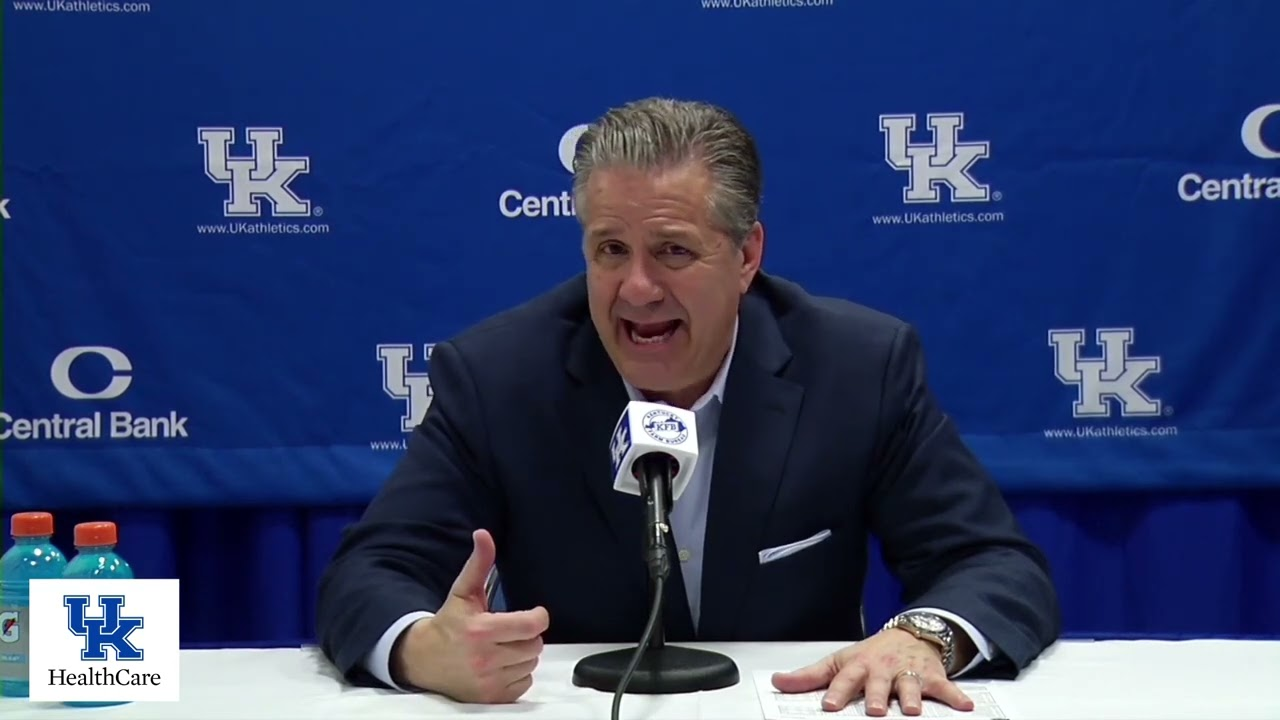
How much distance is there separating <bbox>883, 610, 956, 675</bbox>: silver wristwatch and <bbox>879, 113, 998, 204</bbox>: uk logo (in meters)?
1.74

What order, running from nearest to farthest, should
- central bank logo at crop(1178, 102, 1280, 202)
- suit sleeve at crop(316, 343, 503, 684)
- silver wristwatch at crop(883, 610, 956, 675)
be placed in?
silver wristwatch at crop(883, 610, 956, 675), suit sleeve at crop(316, 343, 503, 684), central bank logo at crop(1178, 102, 1280, 202)

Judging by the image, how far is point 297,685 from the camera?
1.74 meters

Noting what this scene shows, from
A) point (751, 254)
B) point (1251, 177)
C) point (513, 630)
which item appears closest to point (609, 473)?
point (751, 254)

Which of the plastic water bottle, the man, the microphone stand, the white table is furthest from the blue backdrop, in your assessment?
the microphone stand

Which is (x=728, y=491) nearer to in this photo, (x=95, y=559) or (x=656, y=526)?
(x=656, y=526)

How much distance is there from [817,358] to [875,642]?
656 millimetres

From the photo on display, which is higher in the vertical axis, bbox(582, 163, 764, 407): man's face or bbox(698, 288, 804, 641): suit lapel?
bbox(582, 163, 764, 407): man's face

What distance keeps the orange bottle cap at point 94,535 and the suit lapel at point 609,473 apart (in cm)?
74

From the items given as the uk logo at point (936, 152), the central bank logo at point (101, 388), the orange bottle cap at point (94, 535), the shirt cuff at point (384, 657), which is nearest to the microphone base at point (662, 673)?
the shirt cuff at point (384, 657)

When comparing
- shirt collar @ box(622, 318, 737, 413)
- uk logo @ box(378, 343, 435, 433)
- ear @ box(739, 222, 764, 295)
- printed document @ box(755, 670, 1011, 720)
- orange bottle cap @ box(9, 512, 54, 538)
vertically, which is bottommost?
printed document @ box(755, 670, 1011, 720)

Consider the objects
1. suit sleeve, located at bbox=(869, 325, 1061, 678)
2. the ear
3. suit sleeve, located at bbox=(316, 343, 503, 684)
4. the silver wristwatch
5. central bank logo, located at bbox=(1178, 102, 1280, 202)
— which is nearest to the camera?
the silver wristwatch

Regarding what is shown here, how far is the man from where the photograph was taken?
2043 mm

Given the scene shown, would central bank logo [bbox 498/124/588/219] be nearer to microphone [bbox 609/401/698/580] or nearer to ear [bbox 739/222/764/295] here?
ear [bbox 739/222/764/295]

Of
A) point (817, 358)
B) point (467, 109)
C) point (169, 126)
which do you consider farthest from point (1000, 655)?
point (169, 126)
